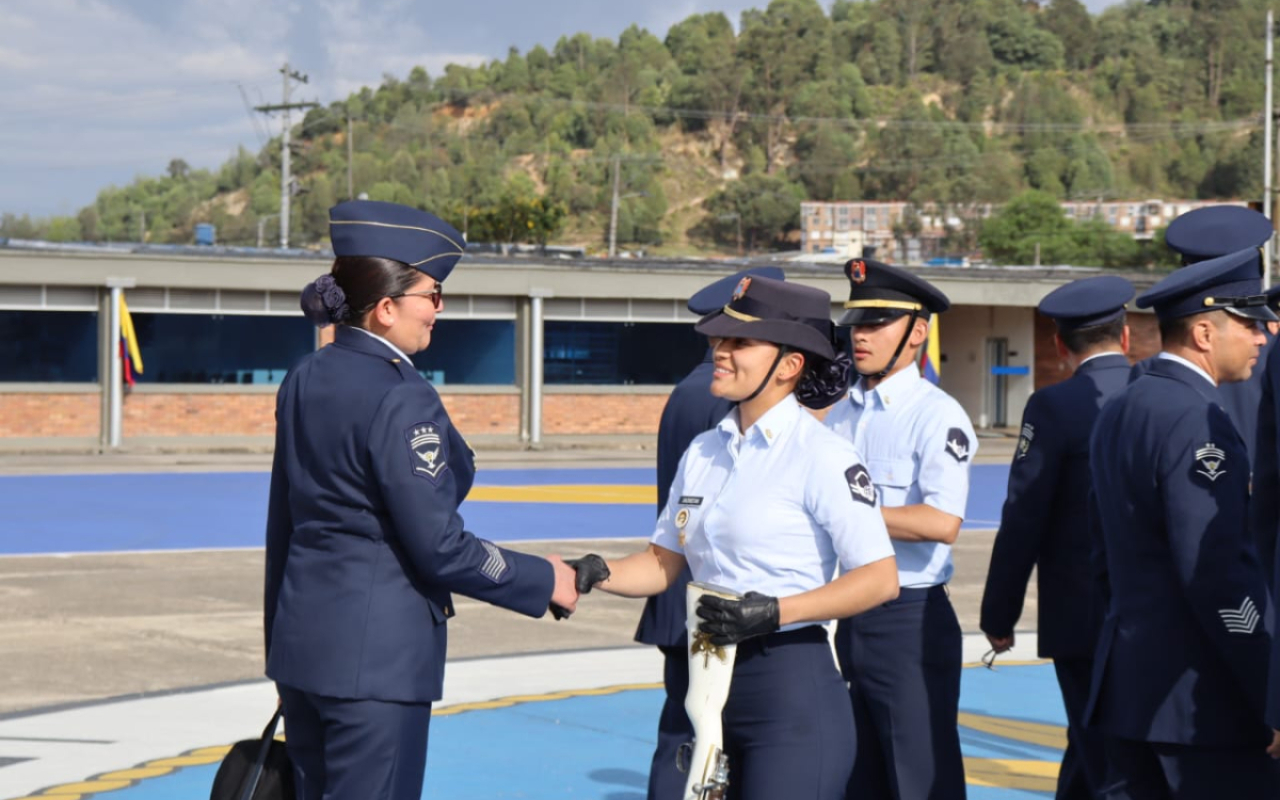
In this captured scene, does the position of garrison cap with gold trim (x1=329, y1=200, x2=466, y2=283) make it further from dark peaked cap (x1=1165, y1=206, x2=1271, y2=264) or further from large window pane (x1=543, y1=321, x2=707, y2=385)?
large window pane (x1=543, y1=321, x2=707, y2=385)

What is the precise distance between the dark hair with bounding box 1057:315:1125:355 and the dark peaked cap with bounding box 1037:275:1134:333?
1 cm

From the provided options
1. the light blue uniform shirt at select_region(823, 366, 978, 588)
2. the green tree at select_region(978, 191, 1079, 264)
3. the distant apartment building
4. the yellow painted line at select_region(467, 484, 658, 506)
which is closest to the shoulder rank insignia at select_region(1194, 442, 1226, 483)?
the light blue uniform shirt at select_region(823, 366, 978, 588)

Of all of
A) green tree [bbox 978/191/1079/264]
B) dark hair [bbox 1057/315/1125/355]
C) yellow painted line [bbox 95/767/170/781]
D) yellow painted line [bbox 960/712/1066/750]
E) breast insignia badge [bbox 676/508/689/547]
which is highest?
green tree [bbox 978/191/1079/264]

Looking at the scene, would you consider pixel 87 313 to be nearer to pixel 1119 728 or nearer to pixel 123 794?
pixel 123 794

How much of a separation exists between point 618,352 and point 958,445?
3400cm

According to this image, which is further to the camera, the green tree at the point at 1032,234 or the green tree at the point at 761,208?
the green tree at the point at 761,208

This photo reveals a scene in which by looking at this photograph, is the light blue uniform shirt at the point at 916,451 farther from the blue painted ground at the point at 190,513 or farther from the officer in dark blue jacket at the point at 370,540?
the blue painted ground at the point at 190,513

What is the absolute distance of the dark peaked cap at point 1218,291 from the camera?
3967 millimetres

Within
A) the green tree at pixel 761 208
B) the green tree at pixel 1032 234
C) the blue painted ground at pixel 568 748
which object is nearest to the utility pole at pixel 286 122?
the blue painted ground at pixel 568 748

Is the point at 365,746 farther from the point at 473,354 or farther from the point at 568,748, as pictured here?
the point at 473,354

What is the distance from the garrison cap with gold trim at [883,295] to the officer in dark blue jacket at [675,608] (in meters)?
0.34

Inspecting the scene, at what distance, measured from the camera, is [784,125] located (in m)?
199

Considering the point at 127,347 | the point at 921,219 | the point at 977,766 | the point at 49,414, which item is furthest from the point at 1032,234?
the point at 977,766

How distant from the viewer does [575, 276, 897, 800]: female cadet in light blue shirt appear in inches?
153
